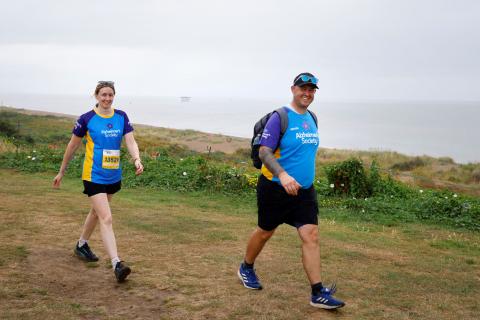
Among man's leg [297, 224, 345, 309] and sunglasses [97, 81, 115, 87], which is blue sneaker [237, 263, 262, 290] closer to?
man's leg [297, 224, 345, 309]

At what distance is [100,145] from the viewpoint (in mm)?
5434

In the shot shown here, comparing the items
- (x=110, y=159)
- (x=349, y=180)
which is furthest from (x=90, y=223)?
(x=349, y=180)

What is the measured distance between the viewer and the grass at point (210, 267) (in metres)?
4.70

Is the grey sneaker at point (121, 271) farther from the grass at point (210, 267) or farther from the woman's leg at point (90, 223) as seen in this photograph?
the woman's leg at point (90, 223)

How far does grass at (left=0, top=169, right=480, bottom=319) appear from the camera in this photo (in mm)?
4703

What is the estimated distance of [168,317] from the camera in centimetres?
445

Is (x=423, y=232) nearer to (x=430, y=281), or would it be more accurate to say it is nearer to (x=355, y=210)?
(x=355, y=210)

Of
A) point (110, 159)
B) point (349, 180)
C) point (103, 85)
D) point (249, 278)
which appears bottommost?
point (249, 278)

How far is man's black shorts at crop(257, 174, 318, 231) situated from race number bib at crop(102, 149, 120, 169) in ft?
5.30

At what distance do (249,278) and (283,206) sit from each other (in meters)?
0.92

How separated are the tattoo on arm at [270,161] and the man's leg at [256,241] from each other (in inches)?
33.0

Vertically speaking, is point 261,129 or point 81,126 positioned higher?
point 261,129

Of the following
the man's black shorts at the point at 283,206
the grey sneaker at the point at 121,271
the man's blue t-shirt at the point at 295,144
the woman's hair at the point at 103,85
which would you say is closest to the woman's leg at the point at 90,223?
the grey sneaker at the point at 121,271

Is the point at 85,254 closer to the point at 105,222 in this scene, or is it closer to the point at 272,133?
the point at 105,222
